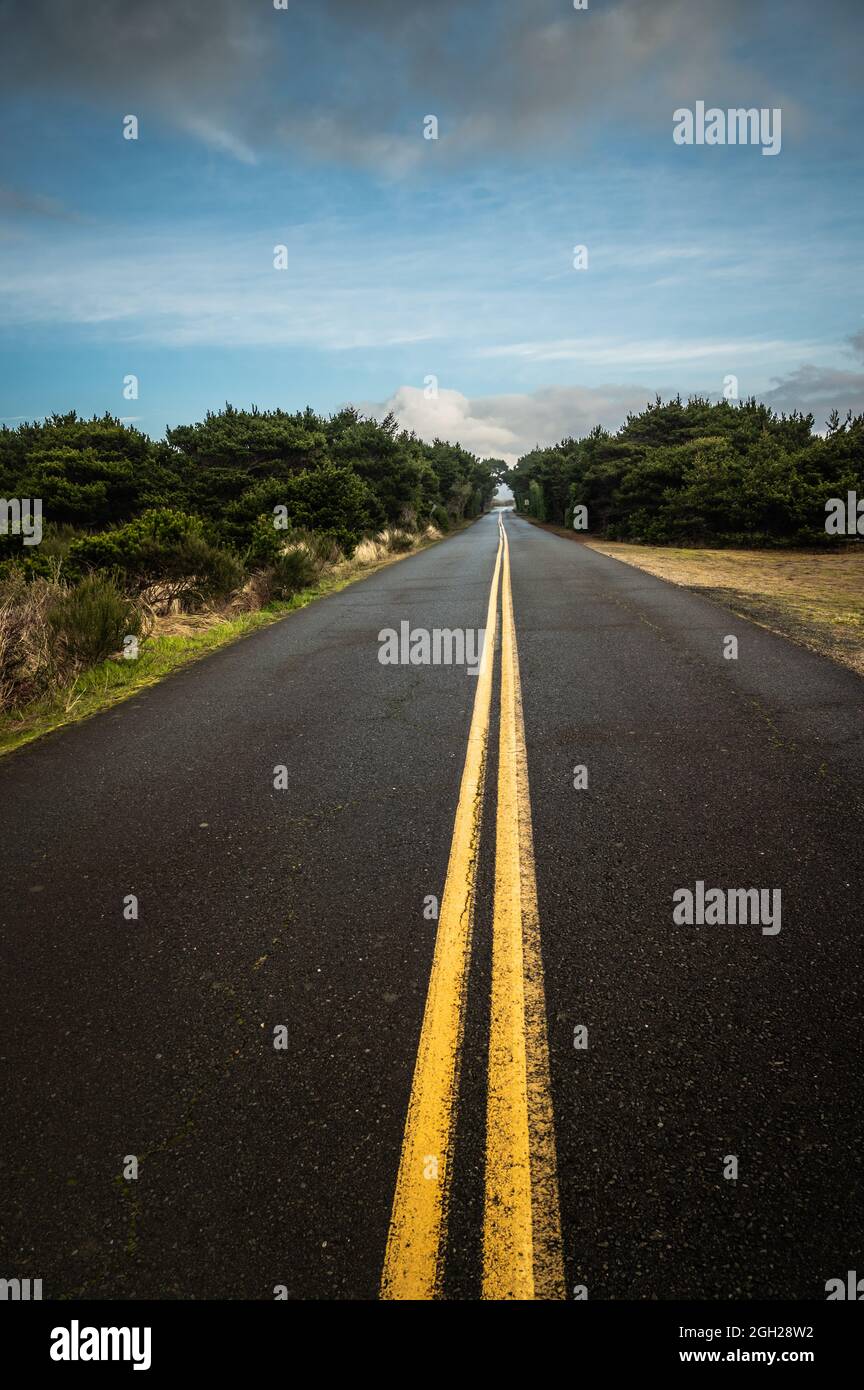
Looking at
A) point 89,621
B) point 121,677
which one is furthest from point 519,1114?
point 89,621

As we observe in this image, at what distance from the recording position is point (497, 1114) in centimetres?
209

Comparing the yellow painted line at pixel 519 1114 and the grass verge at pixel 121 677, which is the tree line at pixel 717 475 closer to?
the grass verge at pixel 121 677

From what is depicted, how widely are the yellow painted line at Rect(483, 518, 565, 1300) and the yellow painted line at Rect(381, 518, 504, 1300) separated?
0.14m

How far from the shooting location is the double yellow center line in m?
1.67

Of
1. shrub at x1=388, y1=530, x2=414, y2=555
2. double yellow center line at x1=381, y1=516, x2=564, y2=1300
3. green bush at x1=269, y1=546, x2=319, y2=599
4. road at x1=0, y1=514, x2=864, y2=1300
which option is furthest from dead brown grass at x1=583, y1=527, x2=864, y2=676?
shrub at x1=388, y1=530, x2=414, y2=555

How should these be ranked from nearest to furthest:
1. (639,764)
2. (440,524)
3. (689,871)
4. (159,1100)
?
(159,1100) < (689,871) < (639,764) < (440,524)

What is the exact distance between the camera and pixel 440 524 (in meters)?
45.5

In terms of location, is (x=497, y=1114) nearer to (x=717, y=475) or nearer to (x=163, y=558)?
(x=163, y=558)

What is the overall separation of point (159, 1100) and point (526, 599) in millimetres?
12051

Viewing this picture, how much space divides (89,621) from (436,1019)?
762 cm

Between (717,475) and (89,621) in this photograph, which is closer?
(89,621)

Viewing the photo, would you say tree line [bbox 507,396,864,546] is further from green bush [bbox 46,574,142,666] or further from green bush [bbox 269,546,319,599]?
green bush [bbox 46,574,142,666]
